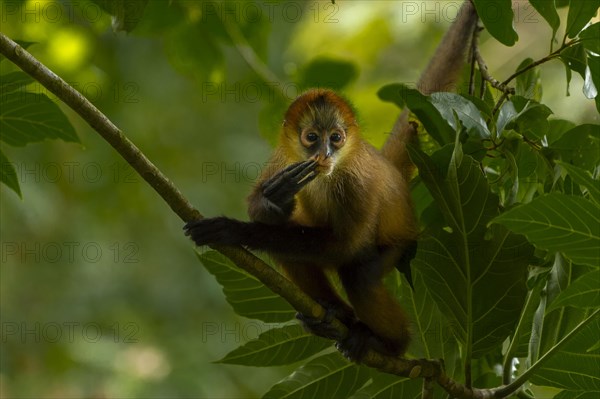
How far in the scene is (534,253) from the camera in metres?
2.84

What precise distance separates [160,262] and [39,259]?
1342 millimetres

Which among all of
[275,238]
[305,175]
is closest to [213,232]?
[275,238]

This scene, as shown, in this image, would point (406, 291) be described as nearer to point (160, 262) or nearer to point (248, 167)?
point (248, 167)

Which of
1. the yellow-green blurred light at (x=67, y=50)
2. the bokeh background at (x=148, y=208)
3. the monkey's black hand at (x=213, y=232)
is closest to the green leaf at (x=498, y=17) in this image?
the monkey's black hand at (x=213, y=232)

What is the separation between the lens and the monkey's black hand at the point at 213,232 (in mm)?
2991

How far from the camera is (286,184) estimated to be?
10.3 feet

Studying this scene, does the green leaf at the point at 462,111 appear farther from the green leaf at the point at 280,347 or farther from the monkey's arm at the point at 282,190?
the green leaf at the point at 280,347

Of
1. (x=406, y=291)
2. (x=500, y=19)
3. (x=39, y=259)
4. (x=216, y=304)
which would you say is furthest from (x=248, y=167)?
(x=500, y=19)

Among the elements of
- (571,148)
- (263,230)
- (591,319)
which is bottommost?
(591,319)

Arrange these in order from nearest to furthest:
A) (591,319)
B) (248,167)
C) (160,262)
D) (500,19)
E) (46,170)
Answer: (591,319), (500,19), (248,167), (46,170), (160,262)

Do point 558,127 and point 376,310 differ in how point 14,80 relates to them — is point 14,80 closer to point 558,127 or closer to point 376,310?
point 376,310

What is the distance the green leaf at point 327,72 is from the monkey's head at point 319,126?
0.65 m

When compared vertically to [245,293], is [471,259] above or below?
below

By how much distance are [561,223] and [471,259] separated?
770mm
